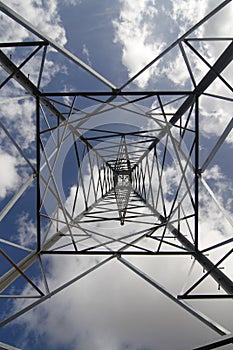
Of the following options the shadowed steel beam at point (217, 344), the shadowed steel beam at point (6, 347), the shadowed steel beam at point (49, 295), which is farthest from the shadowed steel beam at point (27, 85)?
the shadowed steel beam at point (217, 344)

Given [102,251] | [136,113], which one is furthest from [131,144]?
[102,251]

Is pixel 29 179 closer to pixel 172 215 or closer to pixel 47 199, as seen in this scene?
pixel 47 199

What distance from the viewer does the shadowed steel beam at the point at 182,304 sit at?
4.52m

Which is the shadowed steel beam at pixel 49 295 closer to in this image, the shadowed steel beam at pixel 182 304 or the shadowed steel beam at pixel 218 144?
the shadowed steel beam at pixel 182 304

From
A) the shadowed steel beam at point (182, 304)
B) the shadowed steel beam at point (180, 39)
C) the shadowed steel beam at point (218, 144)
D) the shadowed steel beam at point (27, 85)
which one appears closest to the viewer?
the shadowed steel beam at point (182, 304)

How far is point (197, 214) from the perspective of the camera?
672 centimetres

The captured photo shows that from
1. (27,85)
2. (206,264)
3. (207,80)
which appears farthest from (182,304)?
(27,85)

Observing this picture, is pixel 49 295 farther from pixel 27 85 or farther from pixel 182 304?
pixel 27 85

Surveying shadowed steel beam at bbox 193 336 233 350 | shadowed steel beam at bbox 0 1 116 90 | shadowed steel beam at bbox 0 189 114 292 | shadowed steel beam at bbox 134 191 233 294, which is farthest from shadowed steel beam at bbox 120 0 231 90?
shadowed steel beam at bbox 193 336 233 350

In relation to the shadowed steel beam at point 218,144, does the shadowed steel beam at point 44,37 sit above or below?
above

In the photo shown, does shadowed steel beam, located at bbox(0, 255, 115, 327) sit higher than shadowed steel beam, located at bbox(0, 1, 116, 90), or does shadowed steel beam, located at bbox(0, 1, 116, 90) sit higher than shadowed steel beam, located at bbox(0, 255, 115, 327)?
shadowed steel beam, located at bbox(0, 1, 116, 90)

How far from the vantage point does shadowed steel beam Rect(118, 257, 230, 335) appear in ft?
14.8

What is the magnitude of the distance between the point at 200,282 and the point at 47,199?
4581mm

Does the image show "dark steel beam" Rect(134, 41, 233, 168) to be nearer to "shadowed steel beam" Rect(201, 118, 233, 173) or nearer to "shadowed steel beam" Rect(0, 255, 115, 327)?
"shadowed steel beam" Rect(201, 118, 233, 173)
